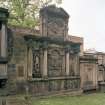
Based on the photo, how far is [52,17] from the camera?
17.0m

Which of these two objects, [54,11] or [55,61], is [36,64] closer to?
[55,61]

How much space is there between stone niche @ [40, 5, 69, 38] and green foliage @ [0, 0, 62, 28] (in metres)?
7.37

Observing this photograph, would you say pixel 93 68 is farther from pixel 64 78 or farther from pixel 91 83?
pixel 64 78

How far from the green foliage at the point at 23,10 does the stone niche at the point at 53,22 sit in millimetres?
7372

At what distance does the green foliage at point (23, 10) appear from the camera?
988 inches

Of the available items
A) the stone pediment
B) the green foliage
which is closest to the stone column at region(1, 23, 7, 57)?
the stone pediment

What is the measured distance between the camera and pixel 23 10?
25.3 m

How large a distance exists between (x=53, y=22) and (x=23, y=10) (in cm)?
917

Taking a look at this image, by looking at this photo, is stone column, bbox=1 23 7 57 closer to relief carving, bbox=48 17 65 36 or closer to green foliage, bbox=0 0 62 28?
relief carving, bbox=48 17 65 36

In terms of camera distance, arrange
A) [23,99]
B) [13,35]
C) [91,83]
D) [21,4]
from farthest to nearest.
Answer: [21,4]
[91,83]
[13,35]
[23,99]

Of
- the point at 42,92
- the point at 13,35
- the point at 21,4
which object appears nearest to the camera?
the point at 13,35

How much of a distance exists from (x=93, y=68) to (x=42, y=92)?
646 cm

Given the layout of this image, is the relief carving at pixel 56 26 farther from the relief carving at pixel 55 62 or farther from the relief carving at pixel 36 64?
the relief carving at pixel 36 64

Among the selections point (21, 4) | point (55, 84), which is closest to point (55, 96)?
point (55, 84)
